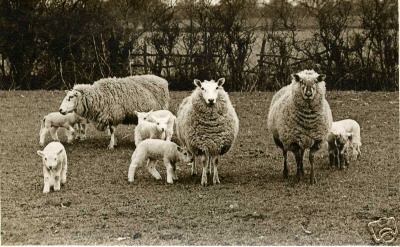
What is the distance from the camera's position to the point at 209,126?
33.9 ft

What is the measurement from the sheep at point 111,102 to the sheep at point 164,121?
43.0 inches

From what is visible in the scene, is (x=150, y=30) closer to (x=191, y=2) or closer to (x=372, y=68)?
(x=191, y=2)

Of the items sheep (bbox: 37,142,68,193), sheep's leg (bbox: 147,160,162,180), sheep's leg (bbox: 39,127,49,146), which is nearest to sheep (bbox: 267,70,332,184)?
sheep's leg (bbox: 147,160,162,180)

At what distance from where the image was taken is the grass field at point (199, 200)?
309 inches

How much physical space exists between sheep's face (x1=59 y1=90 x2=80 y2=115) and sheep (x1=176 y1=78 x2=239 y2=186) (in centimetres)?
350

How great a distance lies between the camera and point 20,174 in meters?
11.0

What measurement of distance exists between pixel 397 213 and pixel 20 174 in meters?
5.82

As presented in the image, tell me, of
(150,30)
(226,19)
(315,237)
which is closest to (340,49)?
(226,19)

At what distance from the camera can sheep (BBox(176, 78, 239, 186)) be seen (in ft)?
33.7

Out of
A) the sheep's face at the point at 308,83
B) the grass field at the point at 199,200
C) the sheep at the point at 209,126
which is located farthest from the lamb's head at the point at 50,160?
the sheep's face at the point at 308,83

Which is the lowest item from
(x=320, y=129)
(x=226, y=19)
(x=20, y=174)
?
(x=20, y=174)

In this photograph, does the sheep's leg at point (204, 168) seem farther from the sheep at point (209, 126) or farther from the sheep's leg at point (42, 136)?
the sheep's leg at point (42, 136)

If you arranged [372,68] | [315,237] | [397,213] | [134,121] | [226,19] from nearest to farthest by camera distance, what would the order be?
[315,237]
[397,213]
[134,121]
[372,68]
[226,19]

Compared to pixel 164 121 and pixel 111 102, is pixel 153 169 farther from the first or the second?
pixel 111 102
